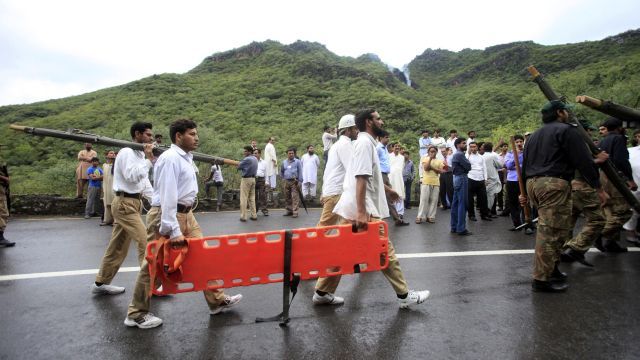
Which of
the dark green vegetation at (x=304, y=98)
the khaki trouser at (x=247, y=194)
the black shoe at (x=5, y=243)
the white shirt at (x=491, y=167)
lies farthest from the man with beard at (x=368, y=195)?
the dark green vegetation at (x=304, y=98)

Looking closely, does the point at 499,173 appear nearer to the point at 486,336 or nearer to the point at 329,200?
the point at 329,200

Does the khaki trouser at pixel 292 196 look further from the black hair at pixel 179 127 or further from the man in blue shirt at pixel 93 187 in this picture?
the black hair at pixel 179 127

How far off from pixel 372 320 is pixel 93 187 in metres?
9.86

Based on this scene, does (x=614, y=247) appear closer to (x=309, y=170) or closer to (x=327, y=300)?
(x=327, y=300)

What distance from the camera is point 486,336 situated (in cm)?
331

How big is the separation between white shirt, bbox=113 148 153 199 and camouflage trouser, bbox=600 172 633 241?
21.1 ft

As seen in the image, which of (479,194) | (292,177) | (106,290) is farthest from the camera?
(292,177)

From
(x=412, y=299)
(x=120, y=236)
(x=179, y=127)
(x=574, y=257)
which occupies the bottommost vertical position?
(x=412, y=299)

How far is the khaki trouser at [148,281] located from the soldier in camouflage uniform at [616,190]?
5637mm

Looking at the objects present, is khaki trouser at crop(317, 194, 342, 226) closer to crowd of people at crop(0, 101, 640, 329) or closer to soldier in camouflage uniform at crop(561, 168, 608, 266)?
crowd of people at crop(0, 101, 640, 329)

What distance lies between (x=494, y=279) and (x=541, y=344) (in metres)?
1.77

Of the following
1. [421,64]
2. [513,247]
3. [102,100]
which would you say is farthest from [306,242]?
[421,64]

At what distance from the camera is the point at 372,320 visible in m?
3.69

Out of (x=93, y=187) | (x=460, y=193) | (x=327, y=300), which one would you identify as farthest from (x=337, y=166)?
(x=93, y=187)
